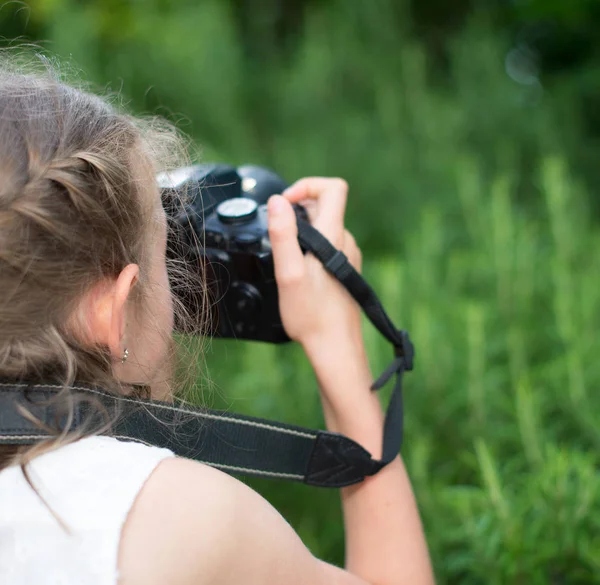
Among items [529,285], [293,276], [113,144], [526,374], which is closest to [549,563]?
[526,374]

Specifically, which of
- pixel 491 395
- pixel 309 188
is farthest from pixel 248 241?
pixel 491 395

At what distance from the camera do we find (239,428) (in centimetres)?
86

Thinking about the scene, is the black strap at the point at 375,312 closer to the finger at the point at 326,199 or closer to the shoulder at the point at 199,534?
the finger at the point at 326,199

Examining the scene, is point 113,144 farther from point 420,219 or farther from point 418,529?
point 420,219

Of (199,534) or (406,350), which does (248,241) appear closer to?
(406,350)

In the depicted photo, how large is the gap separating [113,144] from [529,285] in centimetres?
109

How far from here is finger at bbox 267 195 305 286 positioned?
90 centimetres

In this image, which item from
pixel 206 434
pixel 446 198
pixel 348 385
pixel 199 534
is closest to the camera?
pixel 199 534

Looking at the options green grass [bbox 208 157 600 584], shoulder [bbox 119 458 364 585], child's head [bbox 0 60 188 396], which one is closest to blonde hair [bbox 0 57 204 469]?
child's head [bbox 0 60 188 396]

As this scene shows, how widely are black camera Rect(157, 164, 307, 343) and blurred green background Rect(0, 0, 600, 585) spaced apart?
0.50 ft

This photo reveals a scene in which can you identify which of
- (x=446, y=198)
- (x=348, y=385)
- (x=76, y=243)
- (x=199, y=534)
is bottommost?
(x=446, y=198)

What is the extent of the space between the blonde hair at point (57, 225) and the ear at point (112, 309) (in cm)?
1

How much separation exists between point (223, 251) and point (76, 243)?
0.95 feet

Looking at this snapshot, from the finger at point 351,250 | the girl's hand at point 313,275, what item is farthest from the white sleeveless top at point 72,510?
the finger at point 351,250
